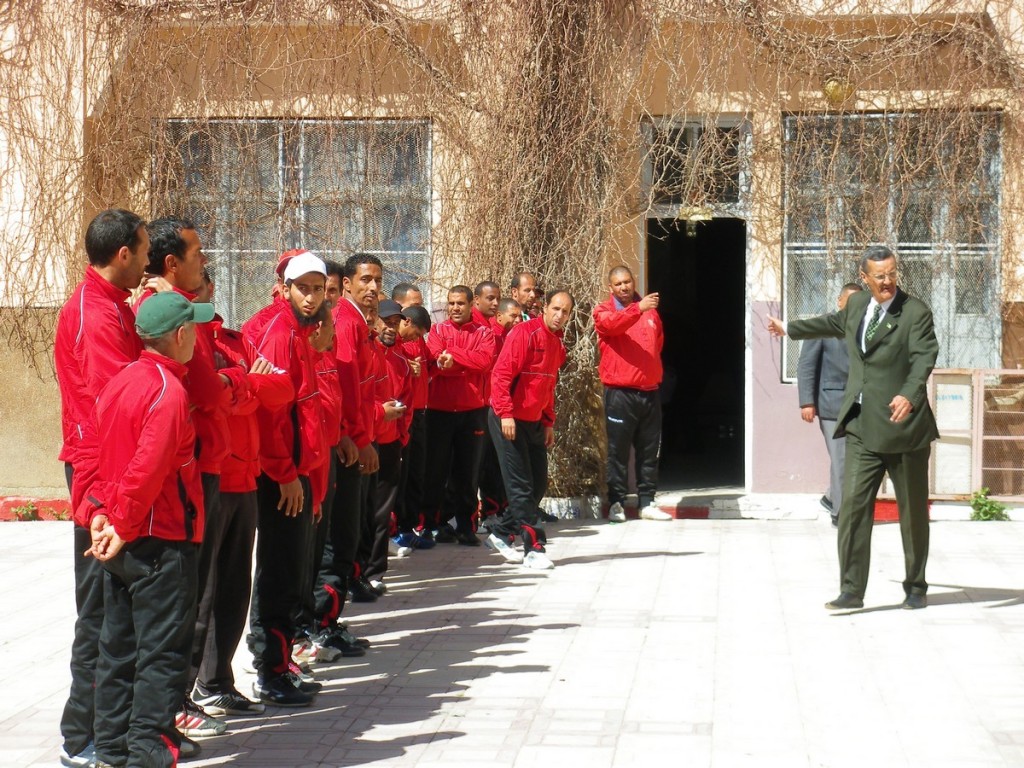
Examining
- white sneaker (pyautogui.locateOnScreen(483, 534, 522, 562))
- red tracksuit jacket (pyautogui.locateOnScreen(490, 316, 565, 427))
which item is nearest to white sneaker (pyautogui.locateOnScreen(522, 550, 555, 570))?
white sneaker (pyautogui.locateOnScreen(483, 534, 522, 562))

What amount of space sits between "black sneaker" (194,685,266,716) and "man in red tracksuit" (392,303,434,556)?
11.3 feet

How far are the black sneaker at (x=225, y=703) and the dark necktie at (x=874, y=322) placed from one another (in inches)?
166

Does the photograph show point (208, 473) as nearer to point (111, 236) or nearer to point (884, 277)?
point (111, 236)

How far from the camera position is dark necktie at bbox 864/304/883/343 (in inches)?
317

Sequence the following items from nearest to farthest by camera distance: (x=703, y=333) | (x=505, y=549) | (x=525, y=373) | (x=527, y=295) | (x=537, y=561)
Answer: (x=537, y=561) < (x=525, y=373) < (x=505, y=549) < (x=527, y=295) < (x=703, y=333)

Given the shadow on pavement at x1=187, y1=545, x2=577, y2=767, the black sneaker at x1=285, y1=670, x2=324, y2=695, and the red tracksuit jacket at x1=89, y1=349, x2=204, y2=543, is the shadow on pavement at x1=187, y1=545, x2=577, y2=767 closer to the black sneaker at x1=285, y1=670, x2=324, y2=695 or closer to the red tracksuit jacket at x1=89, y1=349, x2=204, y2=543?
the black sneaker at x1=285, y1=670, x2=324, y2=695

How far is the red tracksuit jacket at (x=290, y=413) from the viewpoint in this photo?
5.89 m

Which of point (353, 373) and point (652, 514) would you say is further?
point (652, 514)

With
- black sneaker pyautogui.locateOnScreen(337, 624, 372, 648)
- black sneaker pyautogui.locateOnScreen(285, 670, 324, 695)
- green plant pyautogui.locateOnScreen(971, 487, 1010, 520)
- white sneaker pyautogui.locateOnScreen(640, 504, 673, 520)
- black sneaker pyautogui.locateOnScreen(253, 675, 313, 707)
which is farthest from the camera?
white sneaker pyautogui.locateOnScreen(640, 504, 673, 520)

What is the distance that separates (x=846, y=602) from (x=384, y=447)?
2.94 meters

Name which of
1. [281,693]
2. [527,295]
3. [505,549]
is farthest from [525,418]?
Result: [281,693]

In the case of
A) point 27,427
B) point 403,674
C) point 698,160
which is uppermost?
point 698,160

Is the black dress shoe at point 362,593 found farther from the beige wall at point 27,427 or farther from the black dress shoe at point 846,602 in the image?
the beige wall at point 27,427

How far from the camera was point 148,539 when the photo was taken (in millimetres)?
4691
